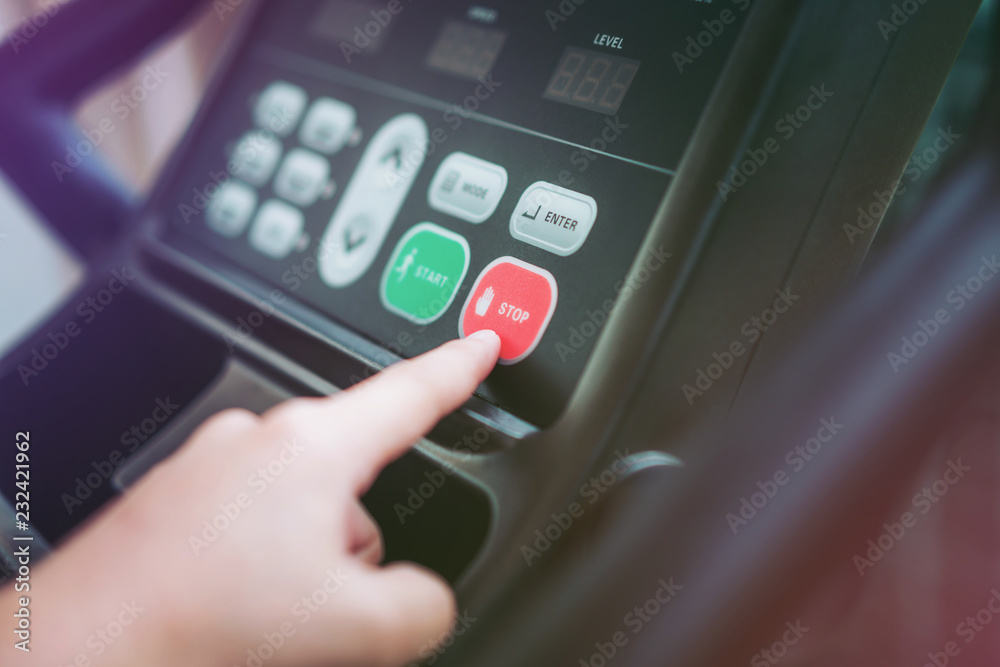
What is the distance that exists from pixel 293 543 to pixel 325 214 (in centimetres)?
30

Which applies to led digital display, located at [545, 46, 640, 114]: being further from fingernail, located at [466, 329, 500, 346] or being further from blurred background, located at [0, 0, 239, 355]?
blurred background, located at [0, 0, 239, 355]

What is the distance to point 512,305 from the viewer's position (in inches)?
17.6

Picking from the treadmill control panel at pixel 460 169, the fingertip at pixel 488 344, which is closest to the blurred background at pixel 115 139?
the treadmill control panel at pixel 460 169

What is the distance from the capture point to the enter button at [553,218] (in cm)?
44

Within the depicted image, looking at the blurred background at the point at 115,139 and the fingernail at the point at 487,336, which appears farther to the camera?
the blurred background at the point at 115,139

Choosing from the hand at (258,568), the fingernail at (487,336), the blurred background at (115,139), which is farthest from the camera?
the blurred background at (115,139)

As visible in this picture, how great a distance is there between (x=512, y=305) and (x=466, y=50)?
0.22 m

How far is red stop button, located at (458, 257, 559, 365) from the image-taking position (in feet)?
1.43

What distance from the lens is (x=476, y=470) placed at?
434 millimetres

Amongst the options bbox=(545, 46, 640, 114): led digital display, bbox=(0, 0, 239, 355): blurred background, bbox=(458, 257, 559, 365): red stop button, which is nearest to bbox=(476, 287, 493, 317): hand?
bbox=(458, 257, 559, 365): red stop button

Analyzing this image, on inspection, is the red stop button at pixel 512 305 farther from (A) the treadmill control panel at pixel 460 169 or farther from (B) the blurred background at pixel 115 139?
(B) the blurred background at pixel 115 139

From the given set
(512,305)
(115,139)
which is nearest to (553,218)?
(512,305)

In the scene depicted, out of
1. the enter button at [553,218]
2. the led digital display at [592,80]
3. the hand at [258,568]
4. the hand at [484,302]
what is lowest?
the hand at [258,568]

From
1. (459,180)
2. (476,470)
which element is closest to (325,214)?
(459,180)
